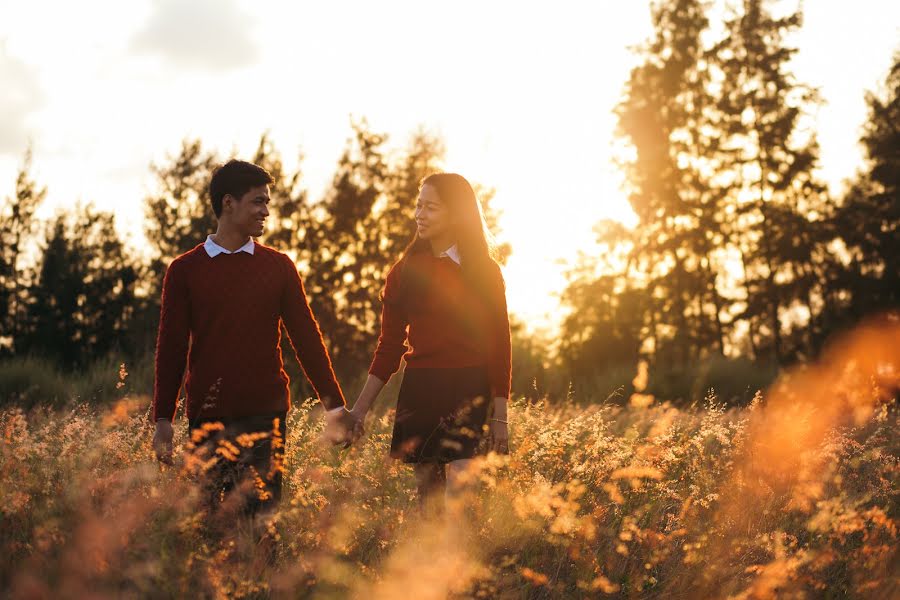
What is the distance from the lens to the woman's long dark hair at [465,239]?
4.55m

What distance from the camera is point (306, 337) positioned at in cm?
433

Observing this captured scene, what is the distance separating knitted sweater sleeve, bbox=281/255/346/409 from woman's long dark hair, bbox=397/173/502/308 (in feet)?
1.74

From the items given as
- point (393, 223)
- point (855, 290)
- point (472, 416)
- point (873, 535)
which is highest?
point (393, 223)

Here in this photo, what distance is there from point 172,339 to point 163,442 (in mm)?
477

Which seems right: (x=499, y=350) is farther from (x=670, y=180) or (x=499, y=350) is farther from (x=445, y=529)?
(x=670, y=180)

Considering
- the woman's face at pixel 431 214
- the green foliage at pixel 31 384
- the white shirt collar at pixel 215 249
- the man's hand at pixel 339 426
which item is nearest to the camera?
the white shirt collar at pixel 215 249

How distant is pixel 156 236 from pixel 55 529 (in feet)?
60.1

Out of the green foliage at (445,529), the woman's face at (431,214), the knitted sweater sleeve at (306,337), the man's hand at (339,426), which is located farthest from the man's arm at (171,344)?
the woman's face at (431,214)

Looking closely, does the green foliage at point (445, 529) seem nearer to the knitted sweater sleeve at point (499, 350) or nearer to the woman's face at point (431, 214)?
the knitted sweater sleeve at point (499, 350)

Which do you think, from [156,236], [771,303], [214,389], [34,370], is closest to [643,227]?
[771,303]

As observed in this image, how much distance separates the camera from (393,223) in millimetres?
21547

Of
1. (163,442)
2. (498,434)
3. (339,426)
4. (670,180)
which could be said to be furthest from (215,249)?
(670,180)

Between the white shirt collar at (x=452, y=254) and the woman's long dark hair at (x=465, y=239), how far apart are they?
21 millimetres

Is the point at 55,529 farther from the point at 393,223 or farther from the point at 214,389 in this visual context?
the point at 393,223
